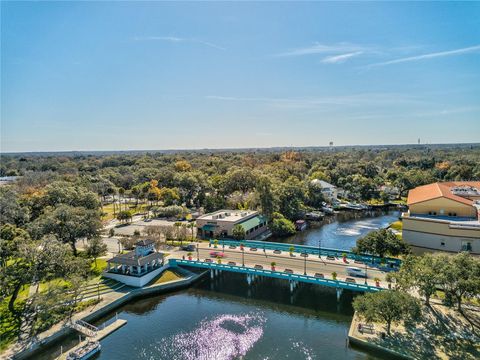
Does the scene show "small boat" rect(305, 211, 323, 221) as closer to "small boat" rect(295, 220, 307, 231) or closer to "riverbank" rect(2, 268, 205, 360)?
"small boat" rect(295, 220, 307, 231)

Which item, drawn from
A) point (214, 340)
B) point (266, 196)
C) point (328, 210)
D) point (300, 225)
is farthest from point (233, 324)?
point (328, 210)

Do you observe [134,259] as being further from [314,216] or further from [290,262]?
[314,216]

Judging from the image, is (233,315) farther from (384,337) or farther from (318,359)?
(384,337)

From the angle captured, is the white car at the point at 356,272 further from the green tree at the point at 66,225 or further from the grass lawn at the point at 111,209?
the grass lawn at the point at 111,209

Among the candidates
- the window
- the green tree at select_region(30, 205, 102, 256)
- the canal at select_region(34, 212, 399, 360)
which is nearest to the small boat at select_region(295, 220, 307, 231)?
the canal at select_region(34, 212, 399, 360)

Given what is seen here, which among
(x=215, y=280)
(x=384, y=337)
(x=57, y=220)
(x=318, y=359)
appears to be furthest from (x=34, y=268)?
(x=384, y=337)
